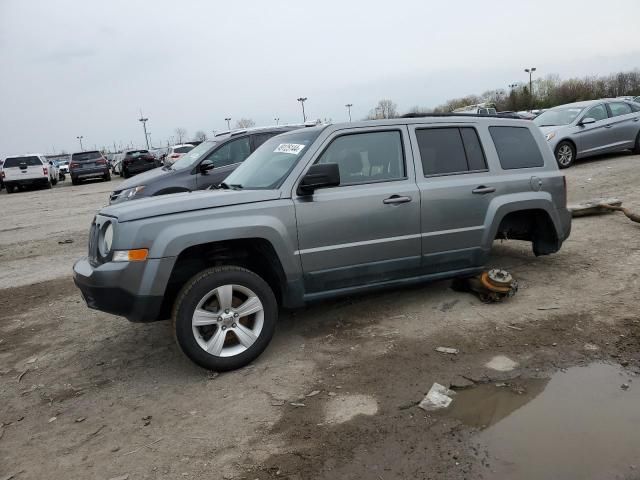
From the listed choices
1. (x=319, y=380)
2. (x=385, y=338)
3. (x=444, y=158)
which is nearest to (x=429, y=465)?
(x=319, y=380)

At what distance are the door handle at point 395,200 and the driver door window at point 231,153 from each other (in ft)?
17.1

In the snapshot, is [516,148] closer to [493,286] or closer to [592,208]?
[493,286]

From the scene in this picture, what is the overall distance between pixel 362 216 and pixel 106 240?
206 cm

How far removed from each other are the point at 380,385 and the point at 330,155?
78.6 inches

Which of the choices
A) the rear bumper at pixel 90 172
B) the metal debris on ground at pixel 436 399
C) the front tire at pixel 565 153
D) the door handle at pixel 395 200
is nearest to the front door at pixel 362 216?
the door handle at pixel 395 200

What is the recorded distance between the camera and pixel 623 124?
13773 millimetres

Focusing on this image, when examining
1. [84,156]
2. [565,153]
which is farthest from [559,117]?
[84,156]

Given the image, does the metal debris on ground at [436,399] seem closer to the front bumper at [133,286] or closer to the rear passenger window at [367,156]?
the rear passenger window at [367,156]

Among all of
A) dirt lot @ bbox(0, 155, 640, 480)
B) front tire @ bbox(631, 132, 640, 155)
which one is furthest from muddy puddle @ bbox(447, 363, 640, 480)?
front tire @ bbox(631, 132, 640, 155)

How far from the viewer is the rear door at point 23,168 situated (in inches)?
953

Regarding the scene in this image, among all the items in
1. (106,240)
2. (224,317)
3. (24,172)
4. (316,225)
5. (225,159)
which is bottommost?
(224,317)

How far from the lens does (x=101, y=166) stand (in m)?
26.0

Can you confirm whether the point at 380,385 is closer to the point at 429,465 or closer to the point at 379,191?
the point at 429,465

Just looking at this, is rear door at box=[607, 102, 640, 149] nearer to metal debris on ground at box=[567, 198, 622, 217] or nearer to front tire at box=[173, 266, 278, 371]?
metal debris on ground at box=[567, 198, 622, 217]
